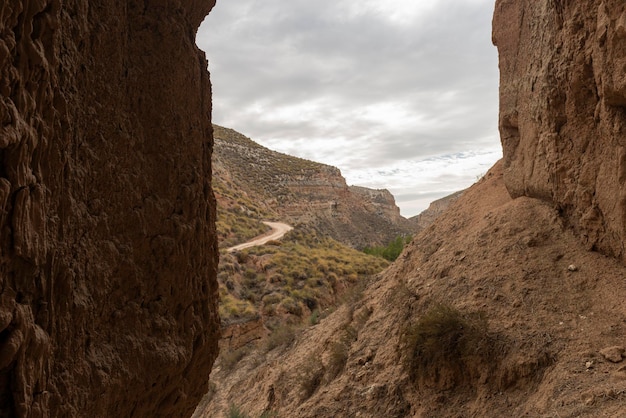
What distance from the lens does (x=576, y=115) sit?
8477 mm

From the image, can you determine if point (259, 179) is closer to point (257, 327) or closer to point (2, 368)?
point (257, 327)

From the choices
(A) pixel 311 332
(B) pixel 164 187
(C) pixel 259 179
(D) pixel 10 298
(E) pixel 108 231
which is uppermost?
(C) pixel 259 179

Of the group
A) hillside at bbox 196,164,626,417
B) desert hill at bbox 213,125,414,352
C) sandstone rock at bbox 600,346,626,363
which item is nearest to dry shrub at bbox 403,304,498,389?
hillside at bbox 196,164,626,417

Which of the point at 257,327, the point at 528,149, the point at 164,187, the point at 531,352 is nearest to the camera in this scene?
the point at 164,187

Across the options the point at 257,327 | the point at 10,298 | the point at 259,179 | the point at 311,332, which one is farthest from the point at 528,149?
the point at 259,179

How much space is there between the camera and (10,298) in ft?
9.27

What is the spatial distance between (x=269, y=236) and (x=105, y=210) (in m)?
32.7

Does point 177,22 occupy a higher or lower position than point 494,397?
higher

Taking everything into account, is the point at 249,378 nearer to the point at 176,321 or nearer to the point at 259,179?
the point at 176,321

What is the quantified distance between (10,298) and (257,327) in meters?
19.0

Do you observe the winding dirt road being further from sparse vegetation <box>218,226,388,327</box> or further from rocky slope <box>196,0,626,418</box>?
rocky slope <box>196,0,626,418</box>

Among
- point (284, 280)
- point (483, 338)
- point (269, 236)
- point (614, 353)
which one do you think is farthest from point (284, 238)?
point (614, 353)

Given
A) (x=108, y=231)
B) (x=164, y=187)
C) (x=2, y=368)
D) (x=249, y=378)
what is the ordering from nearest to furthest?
(x=2, y=368), (x=108, y=231), (x=164, y=187), (x=249, y=378)

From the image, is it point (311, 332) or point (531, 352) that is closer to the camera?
point (531, 352)
